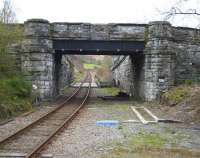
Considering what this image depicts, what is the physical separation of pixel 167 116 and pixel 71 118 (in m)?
4.64

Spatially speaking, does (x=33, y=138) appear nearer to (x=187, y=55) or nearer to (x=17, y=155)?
(x=17, y=155)

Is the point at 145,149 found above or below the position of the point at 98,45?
below

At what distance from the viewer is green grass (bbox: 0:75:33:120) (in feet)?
63.6

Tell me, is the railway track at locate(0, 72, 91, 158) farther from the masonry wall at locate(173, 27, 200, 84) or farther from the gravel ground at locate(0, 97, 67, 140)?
the masonry wall at locate(173, 27, 200, 84)

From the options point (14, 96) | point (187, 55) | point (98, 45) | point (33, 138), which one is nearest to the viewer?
point (33, 138)

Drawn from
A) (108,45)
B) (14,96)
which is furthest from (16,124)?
(108,45)

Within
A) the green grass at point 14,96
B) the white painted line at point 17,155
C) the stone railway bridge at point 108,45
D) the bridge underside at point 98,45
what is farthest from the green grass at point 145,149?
the bridge underside at point 98,45

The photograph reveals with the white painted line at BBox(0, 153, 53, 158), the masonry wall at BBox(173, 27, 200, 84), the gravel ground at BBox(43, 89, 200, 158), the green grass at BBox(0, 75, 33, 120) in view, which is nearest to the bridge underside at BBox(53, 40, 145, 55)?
the masonry wall at BBox(173, 27, 200, 84)

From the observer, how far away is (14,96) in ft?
73.4

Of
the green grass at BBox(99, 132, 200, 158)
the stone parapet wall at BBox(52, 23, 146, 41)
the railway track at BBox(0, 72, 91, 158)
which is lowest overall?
the green grass at BBox(99, 132, 200, 158)

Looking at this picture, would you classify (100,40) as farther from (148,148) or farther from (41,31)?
(148,148)

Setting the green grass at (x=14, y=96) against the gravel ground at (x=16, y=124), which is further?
the green grass at (x=14, y=96)

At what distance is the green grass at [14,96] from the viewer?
1940cm

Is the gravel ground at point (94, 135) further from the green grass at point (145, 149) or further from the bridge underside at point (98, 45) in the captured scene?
the bridge underside at point (98, 45)
